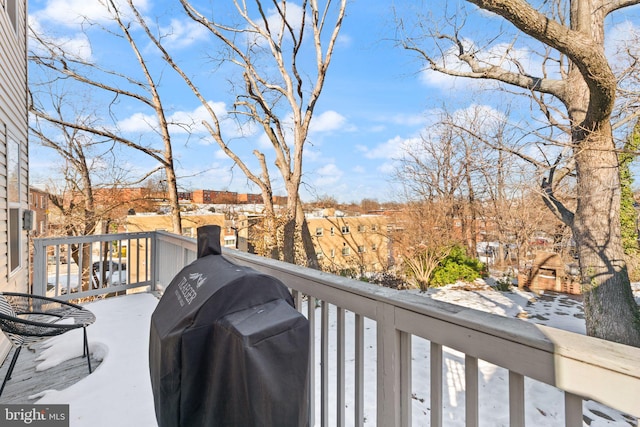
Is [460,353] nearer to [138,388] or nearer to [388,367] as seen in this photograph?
[388,367]

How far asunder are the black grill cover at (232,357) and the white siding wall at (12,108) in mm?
3766

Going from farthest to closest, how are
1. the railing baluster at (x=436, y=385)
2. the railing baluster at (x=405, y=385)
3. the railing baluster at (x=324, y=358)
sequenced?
1. the railing baluster at (x=324, y=358)
2. the railing baluster at (x=405, y=385)
3. the railing baluster at (x=436, y=385)

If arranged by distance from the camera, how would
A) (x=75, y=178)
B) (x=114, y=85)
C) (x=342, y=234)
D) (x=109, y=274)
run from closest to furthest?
(x=109, y=274), (x=114, y=85), (x=75, y=178), (x=342, y=234)

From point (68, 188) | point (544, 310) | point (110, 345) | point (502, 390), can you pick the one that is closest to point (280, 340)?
point (110, 345)

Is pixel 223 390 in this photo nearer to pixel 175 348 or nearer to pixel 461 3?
pixel 175 348

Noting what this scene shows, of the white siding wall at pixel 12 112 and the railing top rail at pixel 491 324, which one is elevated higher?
the white siding wall at pixel 12 112

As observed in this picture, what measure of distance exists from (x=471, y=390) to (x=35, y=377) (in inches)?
125

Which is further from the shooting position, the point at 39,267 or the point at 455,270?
the point at 455,270

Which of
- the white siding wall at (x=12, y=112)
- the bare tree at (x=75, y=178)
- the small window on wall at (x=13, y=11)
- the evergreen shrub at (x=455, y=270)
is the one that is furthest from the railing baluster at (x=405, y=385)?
the bare tree at (x=75, y=178)

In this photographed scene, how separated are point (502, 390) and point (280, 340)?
3.67m

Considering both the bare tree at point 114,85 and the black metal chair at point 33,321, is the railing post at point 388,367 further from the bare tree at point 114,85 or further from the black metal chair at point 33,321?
the bare tree at point 114,85

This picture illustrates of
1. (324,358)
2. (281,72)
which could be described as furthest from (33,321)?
(281,72)

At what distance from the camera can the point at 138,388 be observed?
89.4 inches

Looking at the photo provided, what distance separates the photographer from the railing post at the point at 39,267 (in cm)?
398
